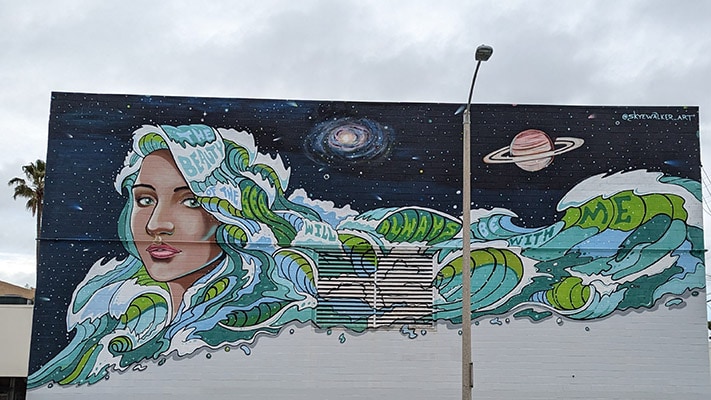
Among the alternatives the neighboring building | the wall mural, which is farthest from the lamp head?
the neighboring building

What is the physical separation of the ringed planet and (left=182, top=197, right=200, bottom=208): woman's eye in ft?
21.3

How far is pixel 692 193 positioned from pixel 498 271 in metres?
4.75

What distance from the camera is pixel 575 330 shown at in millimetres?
19625

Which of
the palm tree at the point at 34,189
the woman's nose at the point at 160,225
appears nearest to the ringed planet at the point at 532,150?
the woman's nose at the point at 160,225

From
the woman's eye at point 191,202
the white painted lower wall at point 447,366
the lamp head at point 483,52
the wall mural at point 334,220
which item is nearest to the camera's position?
the lamp head at point 483,52

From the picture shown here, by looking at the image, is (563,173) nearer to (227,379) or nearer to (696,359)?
(696,359)

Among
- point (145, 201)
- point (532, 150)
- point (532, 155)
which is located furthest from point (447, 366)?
point (145, 201)

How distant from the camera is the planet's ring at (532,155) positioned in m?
20.2

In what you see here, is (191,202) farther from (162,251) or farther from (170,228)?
(162,251)

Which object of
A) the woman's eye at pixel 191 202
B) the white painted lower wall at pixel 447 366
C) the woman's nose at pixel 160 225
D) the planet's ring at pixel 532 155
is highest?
the planet's ring at pixel 532 155

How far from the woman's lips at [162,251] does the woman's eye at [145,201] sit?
928 millimetres

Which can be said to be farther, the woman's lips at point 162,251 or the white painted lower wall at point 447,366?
the woman's lips at point 162,251

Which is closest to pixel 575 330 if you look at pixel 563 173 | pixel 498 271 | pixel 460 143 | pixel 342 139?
pixel 498 271

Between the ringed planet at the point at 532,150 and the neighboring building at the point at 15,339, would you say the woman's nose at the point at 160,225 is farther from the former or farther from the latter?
the ringed planet at the point at 532,150
